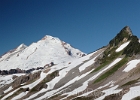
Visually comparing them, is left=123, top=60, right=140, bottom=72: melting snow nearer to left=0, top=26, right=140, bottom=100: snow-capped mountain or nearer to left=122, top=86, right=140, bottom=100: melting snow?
left=0, top=26, right=140, bottom=100: snow-capped mountain

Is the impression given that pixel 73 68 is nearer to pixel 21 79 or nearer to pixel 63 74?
pixel 63 74

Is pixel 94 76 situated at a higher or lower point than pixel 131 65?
higher

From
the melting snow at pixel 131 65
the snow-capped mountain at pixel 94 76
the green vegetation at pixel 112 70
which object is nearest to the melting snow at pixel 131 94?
the snow-capped mountain at pixel 94 76

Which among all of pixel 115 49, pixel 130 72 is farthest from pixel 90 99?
pixel 115 49

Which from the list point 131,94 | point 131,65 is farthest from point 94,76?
point 131,94

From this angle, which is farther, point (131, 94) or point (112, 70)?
point (112, 70)

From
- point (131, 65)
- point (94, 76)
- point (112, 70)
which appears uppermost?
point (94, 76)

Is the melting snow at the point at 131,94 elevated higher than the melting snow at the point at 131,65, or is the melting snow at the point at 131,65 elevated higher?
the melting snow at the point at 131,65

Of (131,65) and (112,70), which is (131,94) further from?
(112,70)

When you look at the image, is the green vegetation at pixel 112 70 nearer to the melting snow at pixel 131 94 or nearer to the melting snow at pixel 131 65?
the melting snow at pixel 131 65

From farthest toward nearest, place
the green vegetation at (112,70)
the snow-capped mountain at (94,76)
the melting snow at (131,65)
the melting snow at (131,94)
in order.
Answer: the green vegetation at (112,70)
the melting snow at (131,65)
the snow-capped mountain at (94,76)
the melting snow at (131,94)

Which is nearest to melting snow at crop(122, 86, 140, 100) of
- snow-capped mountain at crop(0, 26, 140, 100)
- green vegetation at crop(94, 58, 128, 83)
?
snow-capped mountain at crop(0, 26, 140, 100)

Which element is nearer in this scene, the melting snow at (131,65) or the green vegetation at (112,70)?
the melting snow at (131,65)

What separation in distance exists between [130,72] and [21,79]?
11154cm
